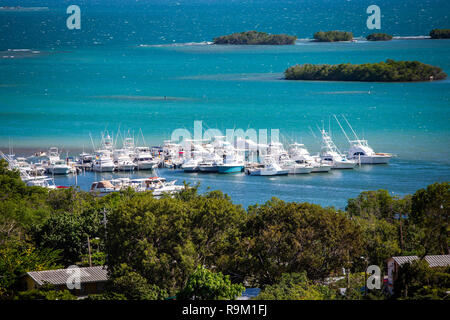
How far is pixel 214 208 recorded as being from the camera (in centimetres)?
2145

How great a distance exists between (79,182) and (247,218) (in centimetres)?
2481

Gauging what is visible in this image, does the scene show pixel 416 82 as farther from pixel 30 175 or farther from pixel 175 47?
pixel 175 47

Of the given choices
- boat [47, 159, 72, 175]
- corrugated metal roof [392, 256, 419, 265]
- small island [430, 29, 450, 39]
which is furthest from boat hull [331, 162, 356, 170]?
small island [430, 29, 450, 39]

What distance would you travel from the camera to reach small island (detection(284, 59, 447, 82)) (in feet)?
282

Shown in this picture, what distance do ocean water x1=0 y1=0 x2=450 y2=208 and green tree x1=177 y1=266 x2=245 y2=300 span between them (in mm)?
20295

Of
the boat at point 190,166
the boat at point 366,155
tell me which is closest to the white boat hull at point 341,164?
the boat at point 366,155

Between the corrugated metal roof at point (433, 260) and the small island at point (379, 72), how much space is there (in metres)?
66.6

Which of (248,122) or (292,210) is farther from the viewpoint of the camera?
(248,122)

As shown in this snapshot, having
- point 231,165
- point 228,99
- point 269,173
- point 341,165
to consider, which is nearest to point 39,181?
point 231,165

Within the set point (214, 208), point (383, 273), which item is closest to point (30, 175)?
point (214, 208)

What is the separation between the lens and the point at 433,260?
66.1 feet

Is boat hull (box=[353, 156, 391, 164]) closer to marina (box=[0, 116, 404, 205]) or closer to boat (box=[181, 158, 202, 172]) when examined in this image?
marina (box=[0, 116, 404, 205])

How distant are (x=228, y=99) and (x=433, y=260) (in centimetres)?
5912

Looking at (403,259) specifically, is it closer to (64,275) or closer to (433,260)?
(433,260)
